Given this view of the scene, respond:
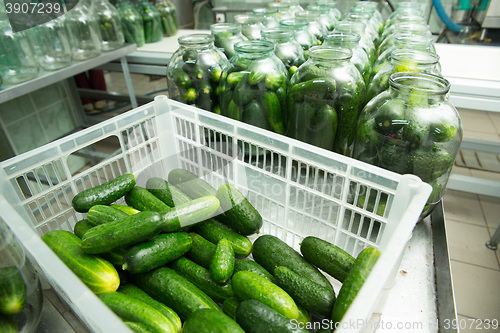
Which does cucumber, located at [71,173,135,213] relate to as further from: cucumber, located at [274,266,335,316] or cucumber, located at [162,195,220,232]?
cucumber, located at [274,266,335,316]

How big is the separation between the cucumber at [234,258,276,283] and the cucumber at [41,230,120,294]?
9.3 inches

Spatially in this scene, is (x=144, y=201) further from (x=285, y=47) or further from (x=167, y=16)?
(x=167, y=16)

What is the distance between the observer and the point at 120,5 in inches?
86.6

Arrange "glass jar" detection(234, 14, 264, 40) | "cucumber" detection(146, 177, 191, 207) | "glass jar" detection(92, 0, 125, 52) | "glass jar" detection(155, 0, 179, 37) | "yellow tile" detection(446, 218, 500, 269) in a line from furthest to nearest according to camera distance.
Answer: "glass jar" detection(155, 0, 179, 37) < "glass jar" detection(92, 0, 125, 52) < "yellow tile" detection(446, 218, 500, 269) < "glass jar" detection(234, 14, 264, 40) < "cucumber" detection(146, 177, 191, 207)

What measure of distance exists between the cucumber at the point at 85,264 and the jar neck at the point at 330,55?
0.70 meters

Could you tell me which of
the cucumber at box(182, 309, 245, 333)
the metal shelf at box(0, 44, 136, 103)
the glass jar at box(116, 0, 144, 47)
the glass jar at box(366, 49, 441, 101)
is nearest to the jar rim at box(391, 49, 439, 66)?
the glass jar at box(366, 49, 441, 101)

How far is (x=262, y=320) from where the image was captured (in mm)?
497

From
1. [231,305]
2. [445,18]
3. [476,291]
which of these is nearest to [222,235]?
[231,305]

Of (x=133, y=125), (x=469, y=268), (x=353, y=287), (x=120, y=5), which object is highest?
(x=120, y=5)

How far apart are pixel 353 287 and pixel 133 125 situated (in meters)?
0.63

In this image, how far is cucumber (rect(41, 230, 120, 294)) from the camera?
1.87 feet

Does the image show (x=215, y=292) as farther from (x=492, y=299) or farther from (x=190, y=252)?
(x=492, y=299)

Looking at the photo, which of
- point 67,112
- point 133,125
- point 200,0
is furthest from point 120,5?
point 133,125

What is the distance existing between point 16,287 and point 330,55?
81 cm
